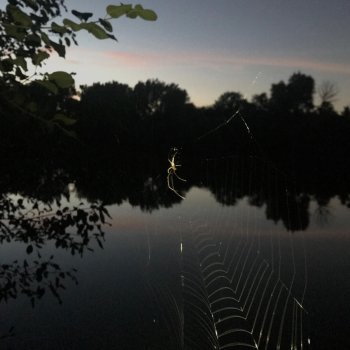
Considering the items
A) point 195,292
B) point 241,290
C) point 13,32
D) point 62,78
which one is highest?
point 13,32

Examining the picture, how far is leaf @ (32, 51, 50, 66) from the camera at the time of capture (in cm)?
144

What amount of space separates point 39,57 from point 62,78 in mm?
106

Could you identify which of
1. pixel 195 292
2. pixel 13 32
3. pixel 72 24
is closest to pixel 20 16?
pixel 13 32

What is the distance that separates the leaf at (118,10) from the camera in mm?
1280

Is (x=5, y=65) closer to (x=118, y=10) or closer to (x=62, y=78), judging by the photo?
(x=62, y=78)

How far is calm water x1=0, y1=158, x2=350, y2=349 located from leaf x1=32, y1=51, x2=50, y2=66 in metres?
2.97

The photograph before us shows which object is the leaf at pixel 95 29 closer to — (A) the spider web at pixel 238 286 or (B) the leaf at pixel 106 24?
(B) the leaf at pixel 106 24

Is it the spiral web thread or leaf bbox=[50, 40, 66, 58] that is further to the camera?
the spiral web thread

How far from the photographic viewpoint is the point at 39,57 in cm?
145

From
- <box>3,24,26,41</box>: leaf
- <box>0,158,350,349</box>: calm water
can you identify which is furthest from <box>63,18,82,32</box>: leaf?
<box>0,158,350,349</box>: calm water

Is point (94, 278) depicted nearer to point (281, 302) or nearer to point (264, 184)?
point (281, 302)

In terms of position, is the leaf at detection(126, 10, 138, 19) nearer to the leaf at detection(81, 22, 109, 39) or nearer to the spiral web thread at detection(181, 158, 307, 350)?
the leaf at detection(81, 22, 109, 39)

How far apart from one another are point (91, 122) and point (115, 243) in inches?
485

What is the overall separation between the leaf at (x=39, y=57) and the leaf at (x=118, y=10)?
11.0 inches
